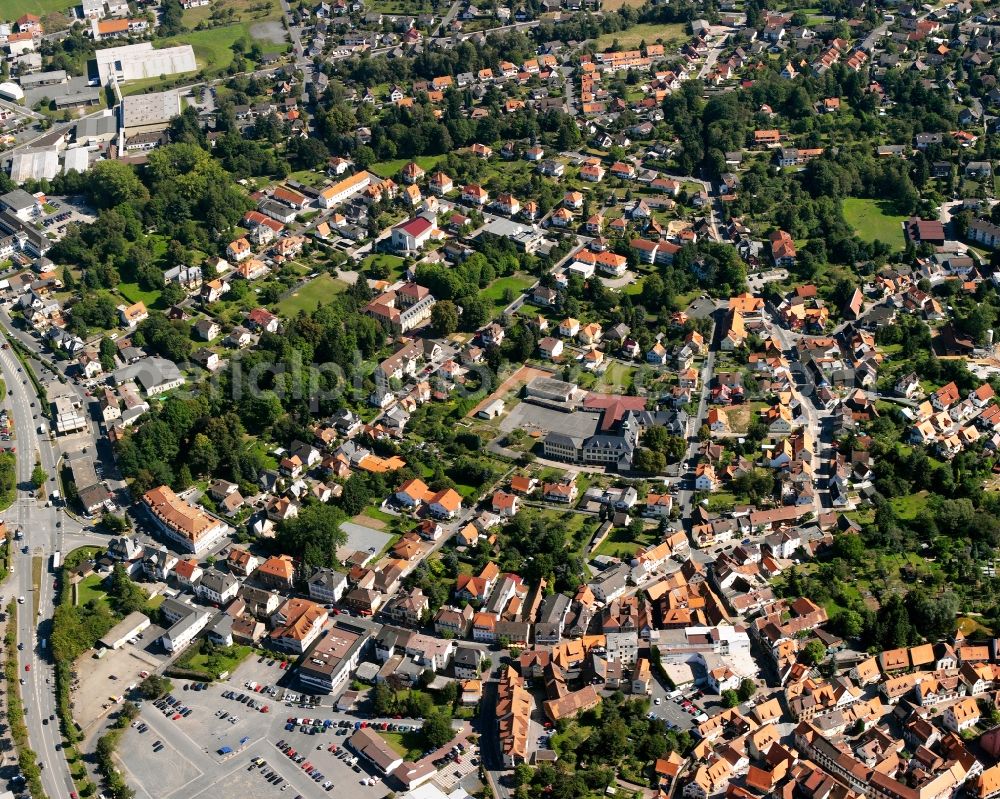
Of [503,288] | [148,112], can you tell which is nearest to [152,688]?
[503,288]

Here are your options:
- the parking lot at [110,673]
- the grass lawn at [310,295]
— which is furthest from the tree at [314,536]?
the grass lawn at [310,295]

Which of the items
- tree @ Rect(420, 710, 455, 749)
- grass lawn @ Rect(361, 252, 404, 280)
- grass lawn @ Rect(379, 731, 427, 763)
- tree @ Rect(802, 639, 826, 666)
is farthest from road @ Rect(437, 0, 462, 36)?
tree @ Rect(420, 710, 455, 749)

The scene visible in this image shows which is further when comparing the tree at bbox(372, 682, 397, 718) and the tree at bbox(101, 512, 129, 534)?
the tree at bbox(101, 512, 129, 534)

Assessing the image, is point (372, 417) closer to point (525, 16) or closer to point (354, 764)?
point (354, 764)

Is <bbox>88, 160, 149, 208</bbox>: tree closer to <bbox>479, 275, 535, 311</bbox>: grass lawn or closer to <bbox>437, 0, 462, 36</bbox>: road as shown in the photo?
<bbox>479, 275, 535, 311</bbox>: grass lawn

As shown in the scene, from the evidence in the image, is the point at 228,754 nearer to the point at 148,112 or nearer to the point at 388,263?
the point at 388,263

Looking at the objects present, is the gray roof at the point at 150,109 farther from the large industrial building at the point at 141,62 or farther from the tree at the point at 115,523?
the tree at the point at 115,523
